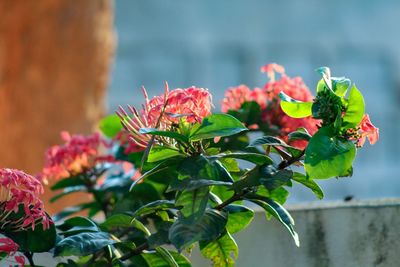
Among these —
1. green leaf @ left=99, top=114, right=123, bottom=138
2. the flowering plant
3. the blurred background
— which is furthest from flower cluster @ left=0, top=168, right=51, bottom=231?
the blurred background

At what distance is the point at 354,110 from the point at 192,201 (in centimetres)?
20

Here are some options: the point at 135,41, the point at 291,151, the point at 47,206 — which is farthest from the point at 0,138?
the point at 135,41

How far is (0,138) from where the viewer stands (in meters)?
3.31

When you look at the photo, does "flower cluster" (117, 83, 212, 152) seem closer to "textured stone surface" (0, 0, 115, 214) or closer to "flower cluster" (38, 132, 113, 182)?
"flower cluster" (38, 132, 113, 182)

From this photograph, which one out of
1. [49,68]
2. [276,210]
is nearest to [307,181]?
[276,210]

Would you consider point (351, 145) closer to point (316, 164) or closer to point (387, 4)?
point (316, 164)

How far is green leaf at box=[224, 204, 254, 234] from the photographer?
3.82 feet

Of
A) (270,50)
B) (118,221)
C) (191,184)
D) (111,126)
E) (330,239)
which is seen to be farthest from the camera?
(270,50)

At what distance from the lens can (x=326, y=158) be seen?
1042 mm

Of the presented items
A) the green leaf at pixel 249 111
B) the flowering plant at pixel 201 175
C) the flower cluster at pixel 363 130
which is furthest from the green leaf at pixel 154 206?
the green leaf at pixel 249 111

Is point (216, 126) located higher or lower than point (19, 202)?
higher

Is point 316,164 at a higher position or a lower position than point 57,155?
higher

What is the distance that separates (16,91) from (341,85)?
94.0 inches

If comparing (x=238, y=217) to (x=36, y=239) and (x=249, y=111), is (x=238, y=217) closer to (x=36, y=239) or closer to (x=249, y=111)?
(x=36, y=239)
